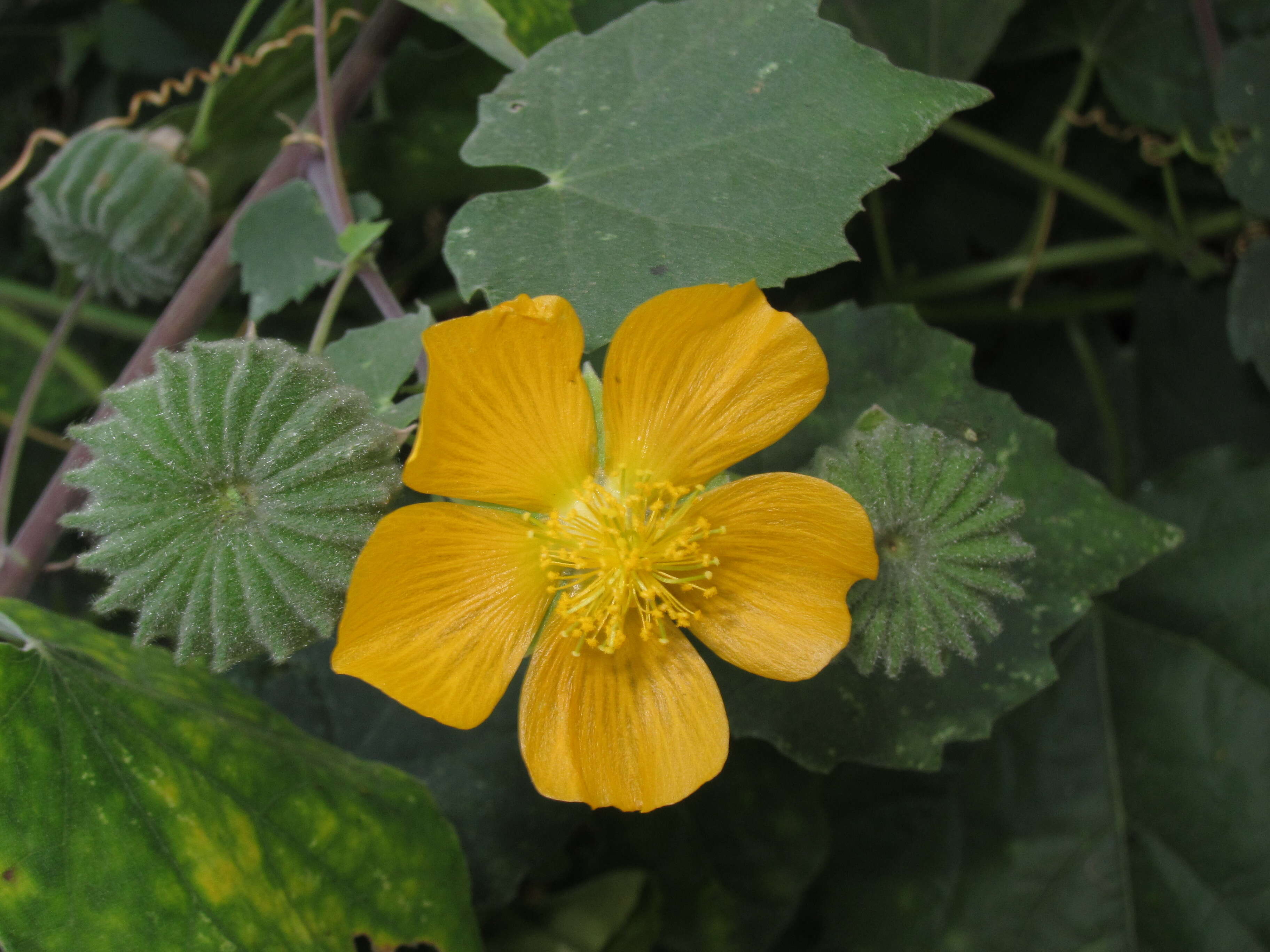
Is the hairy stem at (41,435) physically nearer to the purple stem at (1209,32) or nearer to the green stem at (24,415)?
the green stem at (24,415)

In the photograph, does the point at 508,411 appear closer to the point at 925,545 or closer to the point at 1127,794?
the point at 925,545

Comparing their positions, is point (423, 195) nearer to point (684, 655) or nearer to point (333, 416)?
point (333, 416)

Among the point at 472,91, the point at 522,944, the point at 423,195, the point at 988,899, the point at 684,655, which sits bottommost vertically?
the point at 988,899

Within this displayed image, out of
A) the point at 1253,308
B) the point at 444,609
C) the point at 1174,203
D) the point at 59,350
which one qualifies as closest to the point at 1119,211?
the point at 1174,203

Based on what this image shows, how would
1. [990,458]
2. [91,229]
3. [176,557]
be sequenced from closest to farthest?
[176,557] < [990,458] < [91,229]

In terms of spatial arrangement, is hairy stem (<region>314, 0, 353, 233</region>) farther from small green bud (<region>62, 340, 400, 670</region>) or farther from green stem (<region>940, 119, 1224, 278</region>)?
green stem (<region>940, 119, 1224, 278</region>)

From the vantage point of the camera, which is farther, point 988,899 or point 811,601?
point 988,899

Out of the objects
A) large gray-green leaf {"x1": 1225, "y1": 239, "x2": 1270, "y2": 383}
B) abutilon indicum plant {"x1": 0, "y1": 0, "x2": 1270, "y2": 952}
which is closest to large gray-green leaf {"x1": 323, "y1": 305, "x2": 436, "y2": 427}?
abutilon indicum plant {"x1": 0, "y1": 0, "x2": 1270, "y2": 952}

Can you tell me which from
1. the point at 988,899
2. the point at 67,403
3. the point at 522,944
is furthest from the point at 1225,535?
the point at 67,403
